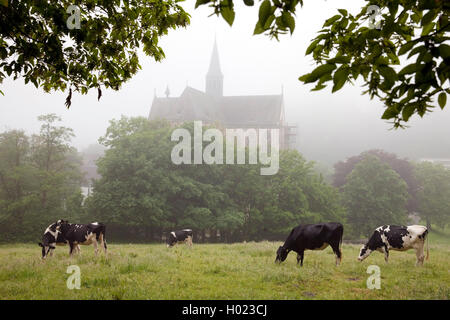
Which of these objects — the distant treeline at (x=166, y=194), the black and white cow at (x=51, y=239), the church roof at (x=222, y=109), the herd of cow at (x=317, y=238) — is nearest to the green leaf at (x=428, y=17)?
the herd of cow at (x=317, y=238)

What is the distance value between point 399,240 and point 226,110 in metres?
64.8

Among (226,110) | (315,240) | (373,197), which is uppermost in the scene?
(226,110)

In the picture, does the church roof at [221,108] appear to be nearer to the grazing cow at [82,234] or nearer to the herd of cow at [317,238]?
the grazing cow at [82,234]

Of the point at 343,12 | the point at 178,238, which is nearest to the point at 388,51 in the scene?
the point at 343,12

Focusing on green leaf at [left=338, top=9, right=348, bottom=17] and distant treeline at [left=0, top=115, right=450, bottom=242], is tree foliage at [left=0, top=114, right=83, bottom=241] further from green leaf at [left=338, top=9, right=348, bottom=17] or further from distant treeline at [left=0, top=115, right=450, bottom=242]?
green leaf at [left=338, top=9, right=348, bottom=17]

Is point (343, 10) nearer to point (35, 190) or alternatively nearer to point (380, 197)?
point (35, 190)

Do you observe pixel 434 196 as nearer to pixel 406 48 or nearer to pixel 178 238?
pixel 178 238

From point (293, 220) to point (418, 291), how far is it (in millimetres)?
25290

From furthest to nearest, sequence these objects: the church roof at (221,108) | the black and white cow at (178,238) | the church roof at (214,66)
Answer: the church roof at (214,66)
the church roof at (221,108)
the black and white cow at (178,238)

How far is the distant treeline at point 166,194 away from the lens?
2870cm

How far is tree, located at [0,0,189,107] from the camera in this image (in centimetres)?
457

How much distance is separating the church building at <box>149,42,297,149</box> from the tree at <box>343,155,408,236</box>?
32725 mm

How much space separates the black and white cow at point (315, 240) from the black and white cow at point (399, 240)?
5.04ft

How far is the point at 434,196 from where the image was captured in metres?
46.4
